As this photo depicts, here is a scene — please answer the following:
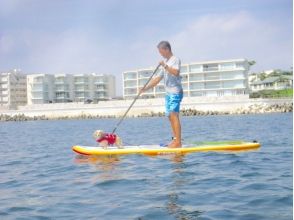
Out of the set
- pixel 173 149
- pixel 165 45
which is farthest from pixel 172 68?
pixel 173 149

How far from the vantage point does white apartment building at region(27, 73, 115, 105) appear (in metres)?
118

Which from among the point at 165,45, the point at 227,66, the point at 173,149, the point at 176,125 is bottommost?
the point at 173,149

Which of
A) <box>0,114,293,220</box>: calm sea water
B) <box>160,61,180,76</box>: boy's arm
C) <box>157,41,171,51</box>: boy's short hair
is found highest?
<box>157,41,171,51</box>: boy's short hair

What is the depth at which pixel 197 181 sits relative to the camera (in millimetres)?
6801

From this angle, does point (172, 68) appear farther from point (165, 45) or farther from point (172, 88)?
point (165, 45)

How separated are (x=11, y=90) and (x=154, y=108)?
54.8m

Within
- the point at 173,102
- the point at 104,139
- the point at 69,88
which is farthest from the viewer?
the point at 69,88

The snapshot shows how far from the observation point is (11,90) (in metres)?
122

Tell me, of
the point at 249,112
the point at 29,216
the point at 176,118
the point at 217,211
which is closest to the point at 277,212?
the point at 217,211

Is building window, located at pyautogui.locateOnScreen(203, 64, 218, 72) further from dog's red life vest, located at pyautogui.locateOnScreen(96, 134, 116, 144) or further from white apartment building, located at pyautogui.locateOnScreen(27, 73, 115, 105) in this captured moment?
dog's red life vest, located at pyautogui.locateOnScreen(96, 134, 116, 144)

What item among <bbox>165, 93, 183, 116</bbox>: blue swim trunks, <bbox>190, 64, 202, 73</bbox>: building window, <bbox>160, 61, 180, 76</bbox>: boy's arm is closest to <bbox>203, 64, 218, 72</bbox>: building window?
<bbox>190, 64, 202, 73</bbox>: building window

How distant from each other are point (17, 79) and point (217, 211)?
126m

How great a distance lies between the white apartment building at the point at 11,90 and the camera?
122 meters

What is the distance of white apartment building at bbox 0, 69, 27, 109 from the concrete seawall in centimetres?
2643
